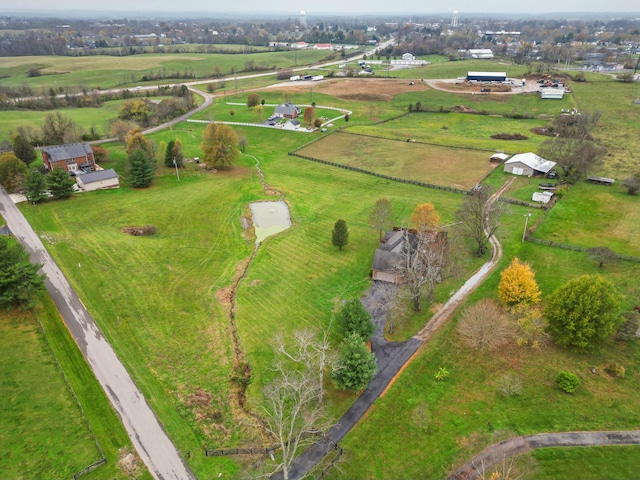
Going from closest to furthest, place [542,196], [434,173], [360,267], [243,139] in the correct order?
[360,267]
[542,196]
[434,173]
[243,139]

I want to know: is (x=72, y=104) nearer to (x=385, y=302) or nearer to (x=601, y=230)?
A: (x=385, y=302)

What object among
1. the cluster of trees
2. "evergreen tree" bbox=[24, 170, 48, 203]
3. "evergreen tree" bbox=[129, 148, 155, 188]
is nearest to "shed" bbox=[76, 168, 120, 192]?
"evergreen tree" bbox=[129, 148, 155, 188]

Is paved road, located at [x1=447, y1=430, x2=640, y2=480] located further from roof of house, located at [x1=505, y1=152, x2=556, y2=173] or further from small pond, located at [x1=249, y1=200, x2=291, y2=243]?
roof of house, located at [x1=505, y1=152, x2=556, y2=173]

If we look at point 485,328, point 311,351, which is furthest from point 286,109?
point 485,328

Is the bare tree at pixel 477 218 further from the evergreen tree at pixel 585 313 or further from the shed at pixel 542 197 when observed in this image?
the evergreen tree at pixel 585 313

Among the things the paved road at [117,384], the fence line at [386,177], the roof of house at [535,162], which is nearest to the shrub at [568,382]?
the paved road at [117,384]

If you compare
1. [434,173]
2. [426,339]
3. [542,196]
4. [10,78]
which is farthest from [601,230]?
[10,78]
